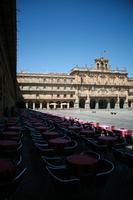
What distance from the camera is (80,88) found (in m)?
74.6

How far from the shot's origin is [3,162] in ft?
12.8

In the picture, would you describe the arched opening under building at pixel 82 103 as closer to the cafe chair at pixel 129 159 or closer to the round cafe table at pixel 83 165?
the cafe chair at pixel 129 159

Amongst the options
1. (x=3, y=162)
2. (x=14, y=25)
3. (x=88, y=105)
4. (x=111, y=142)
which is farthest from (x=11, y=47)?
(x=88, y=105)

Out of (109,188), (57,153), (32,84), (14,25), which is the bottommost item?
(109,188)

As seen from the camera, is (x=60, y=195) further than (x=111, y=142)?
No

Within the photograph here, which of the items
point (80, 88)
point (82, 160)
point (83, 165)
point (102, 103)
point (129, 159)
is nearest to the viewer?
point (83, 165)

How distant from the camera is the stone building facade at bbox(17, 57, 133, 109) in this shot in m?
69.7

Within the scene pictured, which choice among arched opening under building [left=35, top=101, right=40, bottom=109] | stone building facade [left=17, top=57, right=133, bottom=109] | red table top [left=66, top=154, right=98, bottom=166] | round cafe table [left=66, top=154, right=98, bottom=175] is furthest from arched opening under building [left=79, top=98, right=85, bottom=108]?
round cafe table [left=66, top=154, right=98, bottom=175]

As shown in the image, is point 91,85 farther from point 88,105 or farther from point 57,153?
point 57,153

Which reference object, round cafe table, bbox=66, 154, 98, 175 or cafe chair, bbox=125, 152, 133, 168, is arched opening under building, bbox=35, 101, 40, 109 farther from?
round cafe table, bbox=66, 154, 98, 175

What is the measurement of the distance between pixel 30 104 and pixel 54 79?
12268 millimetres

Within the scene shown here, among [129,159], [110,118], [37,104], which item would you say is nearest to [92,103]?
[37,104]

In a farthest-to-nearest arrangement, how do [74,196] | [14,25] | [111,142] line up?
[14,25]
[111,142]
[74,196]

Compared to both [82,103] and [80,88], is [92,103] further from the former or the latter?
[80,88]
